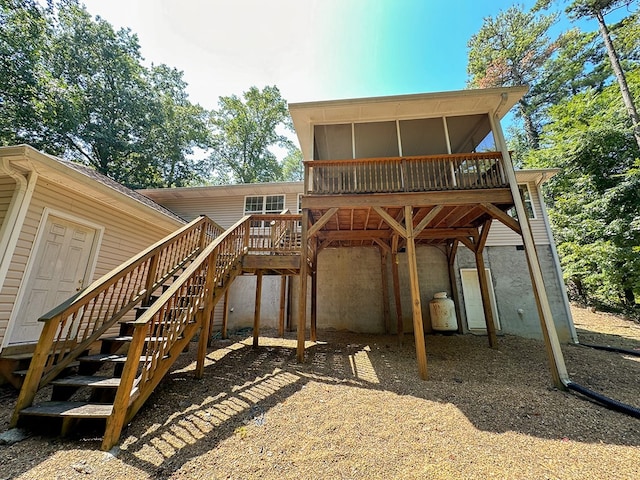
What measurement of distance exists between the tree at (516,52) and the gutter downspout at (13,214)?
21941mm

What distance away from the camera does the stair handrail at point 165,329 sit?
2281mm

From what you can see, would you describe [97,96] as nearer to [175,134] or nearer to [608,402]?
[175,134]

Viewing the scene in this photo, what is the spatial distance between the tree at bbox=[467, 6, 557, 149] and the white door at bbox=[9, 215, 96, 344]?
21.8 m

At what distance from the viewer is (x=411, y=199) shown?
4.92m

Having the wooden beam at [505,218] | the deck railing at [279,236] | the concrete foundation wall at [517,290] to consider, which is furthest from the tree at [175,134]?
the wooden beam at [505,218]

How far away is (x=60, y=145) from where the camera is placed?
530 inches

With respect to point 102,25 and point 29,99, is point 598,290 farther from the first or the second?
point 102,25

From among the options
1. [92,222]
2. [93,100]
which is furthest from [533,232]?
[93,100]

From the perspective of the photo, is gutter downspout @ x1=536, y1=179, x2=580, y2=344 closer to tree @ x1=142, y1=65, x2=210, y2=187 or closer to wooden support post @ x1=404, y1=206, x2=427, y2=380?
wooden support post @ x1=404, y1=206, x2=427, y2=380

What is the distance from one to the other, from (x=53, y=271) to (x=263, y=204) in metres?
6.08

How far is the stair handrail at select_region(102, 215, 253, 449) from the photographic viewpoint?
2281mm

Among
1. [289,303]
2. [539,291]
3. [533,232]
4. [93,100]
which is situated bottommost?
[289,303]

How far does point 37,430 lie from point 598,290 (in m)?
17.8

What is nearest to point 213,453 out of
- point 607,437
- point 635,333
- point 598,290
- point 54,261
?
point 607,437
